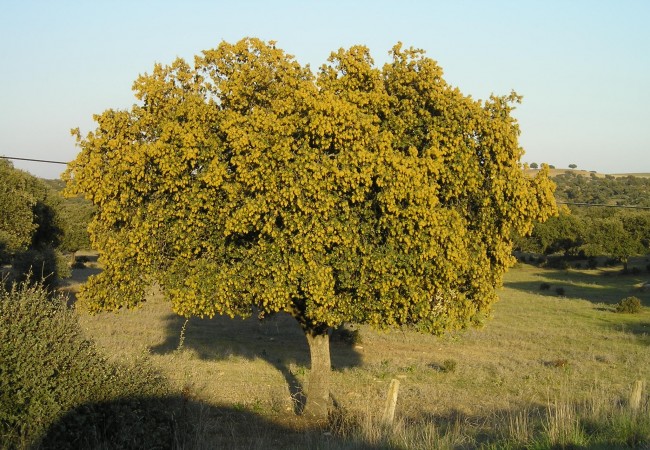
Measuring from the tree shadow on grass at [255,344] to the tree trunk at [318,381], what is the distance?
2.06m

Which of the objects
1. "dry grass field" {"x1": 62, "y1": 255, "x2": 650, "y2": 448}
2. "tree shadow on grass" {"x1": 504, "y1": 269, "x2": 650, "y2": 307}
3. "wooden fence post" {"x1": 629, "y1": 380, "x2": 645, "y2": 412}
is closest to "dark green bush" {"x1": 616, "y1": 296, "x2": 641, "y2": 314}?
"dry grass field" {"x1": 62, "y1": 255, "x2": 650, "y2": 448}

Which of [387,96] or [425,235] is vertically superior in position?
[387,96]

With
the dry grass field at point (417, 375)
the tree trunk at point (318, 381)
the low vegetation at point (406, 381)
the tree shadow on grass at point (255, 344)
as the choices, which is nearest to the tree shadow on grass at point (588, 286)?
the low vegetation at point (406, 381)

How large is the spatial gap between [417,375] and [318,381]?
25.0 feet

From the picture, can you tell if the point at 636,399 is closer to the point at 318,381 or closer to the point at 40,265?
the point at 318,381

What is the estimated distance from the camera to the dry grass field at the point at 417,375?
11.0 m

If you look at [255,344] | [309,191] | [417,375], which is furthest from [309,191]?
[255,344]

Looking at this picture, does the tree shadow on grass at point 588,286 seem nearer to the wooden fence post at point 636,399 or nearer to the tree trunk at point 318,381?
the tree trunk at point 318,381

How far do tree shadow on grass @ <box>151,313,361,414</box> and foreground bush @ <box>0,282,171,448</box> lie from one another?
9.03 metres

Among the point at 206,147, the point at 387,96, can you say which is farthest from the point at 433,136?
the point at 206,147

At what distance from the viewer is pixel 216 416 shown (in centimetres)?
1520

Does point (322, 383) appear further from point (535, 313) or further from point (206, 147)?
point (535, 313)

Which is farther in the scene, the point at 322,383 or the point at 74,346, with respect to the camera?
the point at 322,383

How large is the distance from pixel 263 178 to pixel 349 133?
1.95 meters
